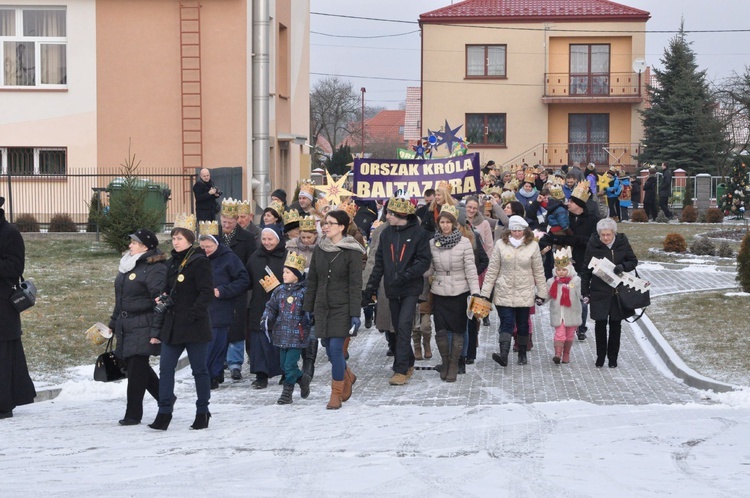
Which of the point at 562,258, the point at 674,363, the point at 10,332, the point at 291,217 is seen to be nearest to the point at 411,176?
the point at 562,258

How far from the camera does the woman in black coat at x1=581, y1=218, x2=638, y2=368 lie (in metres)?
13.1

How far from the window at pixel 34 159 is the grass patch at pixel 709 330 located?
1904 cm

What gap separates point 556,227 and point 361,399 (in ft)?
15.1

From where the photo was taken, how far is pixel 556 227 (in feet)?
49.0

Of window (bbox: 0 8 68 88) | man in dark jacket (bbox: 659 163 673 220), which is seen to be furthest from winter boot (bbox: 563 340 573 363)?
man in dark jacket (bbox: 659 163 673 220)

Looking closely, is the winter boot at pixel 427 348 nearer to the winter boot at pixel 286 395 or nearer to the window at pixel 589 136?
the winter boot at pixel 286 395

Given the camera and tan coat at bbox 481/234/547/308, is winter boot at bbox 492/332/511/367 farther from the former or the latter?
the camera

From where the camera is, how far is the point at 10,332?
10.2 m

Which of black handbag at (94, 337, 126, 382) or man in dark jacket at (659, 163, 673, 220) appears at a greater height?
man in dark jacket at (659, 163, 673, 220)

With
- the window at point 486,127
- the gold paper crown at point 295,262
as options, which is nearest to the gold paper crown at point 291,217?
the gold paper crown at point 295,262

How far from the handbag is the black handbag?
0.78 m

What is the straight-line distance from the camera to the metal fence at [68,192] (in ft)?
99.8

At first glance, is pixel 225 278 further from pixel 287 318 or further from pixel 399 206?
pixel 399 206

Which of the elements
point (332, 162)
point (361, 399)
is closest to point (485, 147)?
point (332, 162)
